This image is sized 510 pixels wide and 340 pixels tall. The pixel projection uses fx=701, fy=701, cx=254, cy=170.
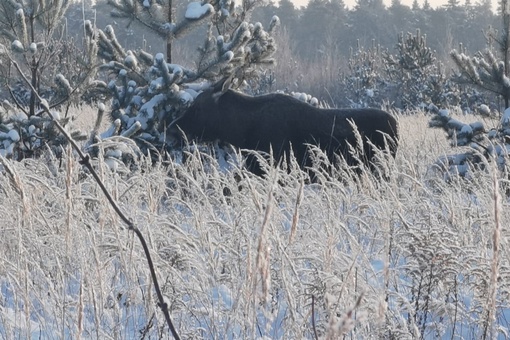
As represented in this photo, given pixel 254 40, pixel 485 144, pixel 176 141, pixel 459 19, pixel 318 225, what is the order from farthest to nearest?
1. pixel 459 19
2. pixel 254 40
3. pixel 176 141
4. pixel 485 144
5. pixel 318 225

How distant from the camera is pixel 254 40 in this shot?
9688mm

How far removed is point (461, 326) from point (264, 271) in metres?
1.93

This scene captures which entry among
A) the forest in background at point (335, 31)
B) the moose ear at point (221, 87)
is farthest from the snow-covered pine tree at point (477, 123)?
the forest in background at point (335, 31)

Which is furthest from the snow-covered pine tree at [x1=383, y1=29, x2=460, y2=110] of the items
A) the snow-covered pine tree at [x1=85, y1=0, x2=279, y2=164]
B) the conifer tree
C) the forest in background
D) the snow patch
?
the conifer tree

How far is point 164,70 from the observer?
8.43m

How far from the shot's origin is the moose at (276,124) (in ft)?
30.1

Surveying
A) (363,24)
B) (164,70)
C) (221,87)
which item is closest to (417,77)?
(221,87)

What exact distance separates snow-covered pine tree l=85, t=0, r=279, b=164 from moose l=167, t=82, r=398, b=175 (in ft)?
0.95

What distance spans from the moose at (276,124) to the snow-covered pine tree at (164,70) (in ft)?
0.95

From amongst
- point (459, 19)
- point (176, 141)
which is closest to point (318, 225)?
point (176, 141)

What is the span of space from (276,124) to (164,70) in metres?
1.69

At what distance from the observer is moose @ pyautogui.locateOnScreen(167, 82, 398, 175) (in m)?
9.19

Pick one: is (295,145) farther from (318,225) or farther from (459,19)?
(459,19)

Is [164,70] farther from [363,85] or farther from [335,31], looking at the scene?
[335,31]
